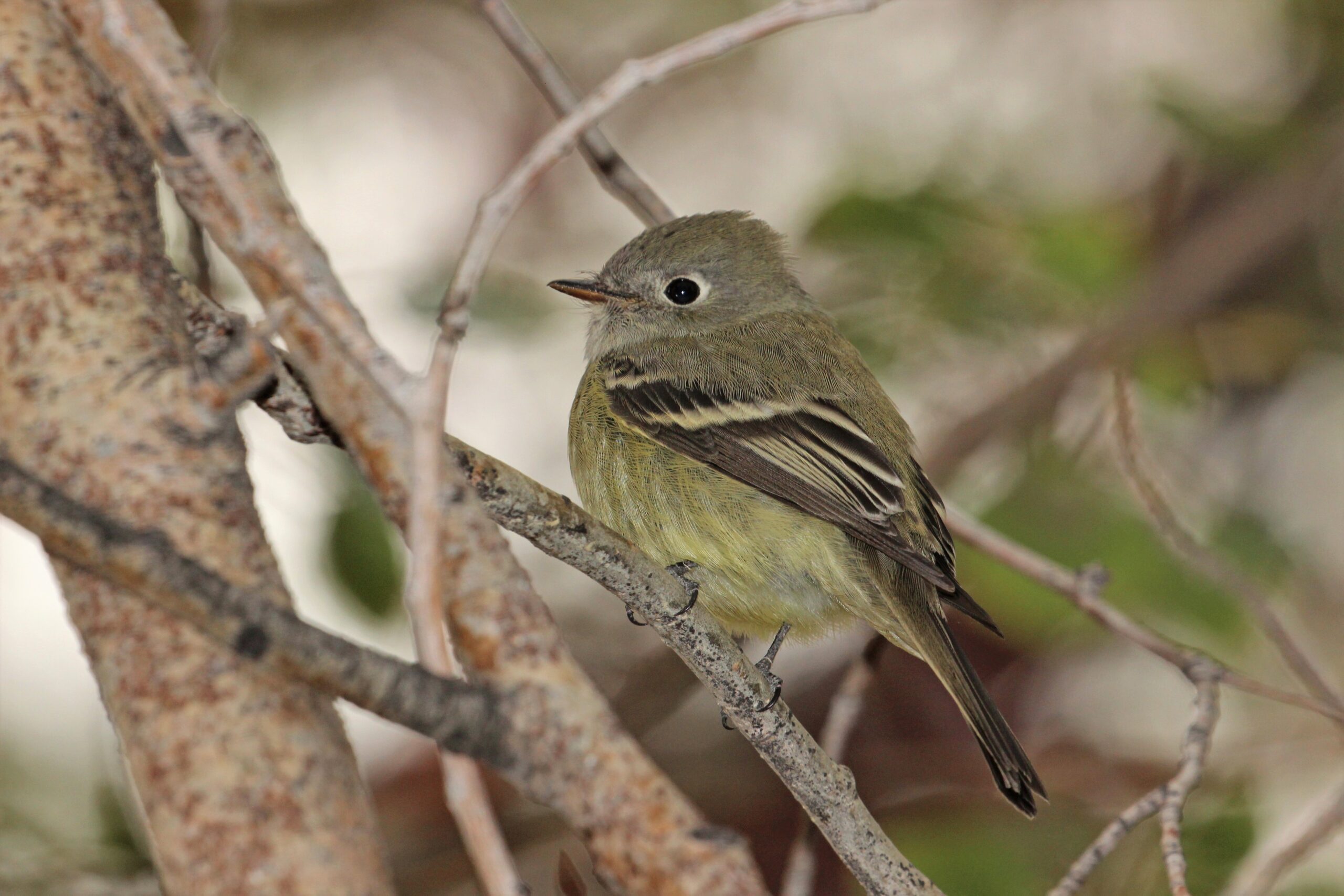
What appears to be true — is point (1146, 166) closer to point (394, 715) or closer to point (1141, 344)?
point (1141, 344)

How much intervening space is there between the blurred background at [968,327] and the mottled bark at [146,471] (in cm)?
153

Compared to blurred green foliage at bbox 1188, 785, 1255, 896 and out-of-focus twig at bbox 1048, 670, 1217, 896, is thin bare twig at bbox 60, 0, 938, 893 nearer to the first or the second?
out-of-focus twig at bbox 1048, 670, 1217, 896

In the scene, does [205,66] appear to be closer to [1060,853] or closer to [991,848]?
[991,848]

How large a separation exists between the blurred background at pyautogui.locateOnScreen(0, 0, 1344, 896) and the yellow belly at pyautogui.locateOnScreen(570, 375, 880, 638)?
0.57 m

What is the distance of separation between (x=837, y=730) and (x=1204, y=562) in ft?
3.47

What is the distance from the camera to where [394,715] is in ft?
4.55

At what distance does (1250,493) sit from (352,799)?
15.7 ft

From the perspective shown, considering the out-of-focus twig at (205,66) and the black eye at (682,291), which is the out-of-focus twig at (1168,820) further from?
the out-of-focus twig at (205,66)

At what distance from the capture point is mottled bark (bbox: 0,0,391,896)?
1512mm

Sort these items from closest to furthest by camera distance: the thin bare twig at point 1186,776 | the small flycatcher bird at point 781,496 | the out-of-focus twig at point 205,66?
the thin bare twig at point 1186,776 < the small flycatcher bird at point 781,496 < the out-of-focus twig at point 205,66

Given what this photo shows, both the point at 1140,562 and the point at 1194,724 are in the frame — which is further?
the point at 1140,562

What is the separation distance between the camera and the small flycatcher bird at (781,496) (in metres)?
3.21

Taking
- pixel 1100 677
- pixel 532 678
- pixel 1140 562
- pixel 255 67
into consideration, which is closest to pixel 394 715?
pixel 532 678

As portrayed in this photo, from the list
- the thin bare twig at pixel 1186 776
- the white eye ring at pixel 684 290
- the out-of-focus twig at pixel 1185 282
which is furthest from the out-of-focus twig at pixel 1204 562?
the white eye ring at pixel 684 290
